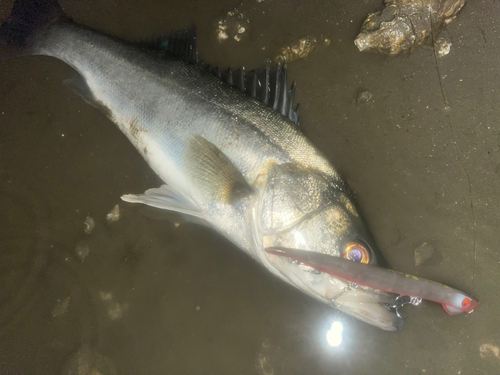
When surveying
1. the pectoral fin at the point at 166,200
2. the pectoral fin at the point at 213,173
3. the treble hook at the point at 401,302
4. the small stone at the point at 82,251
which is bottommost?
the small stone at the point at 82,251

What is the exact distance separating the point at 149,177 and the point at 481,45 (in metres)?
2.89

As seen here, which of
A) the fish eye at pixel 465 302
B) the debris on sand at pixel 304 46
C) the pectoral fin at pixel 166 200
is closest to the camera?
the fish eye at pixel 465 302

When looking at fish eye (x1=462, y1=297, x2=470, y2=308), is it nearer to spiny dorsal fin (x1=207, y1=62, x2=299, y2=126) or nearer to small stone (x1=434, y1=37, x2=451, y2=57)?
spiny dorsal fin (x1=207, y1=62, x2=299, y2=126)

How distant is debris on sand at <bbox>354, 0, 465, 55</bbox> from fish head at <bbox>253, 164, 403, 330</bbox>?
1.35 metres

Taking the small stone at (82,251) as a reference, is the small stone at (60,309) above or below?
below

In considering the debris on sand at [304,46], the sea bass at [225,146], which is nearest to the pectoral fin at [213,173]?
the sea bass at [225,146]

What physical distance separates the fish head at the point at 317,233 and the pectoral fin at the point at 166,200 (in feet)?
1.68

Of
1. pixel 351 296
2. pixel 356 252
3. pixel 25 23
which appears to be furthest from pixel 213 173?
pixel 25 23

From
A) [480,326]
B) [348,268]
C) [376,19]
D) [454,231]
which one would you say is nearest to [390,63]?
[376,19]

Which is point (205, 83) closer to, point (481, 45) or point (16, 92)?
point (16, 92)

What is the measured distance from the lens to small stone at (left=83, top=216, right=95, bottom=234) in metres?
2.39

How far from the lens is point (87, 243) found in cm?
238

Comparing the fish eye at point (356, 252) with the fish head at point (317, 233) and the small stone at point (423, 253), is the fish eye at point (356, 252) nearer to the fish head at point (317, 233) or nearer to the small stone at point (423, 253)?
the fish head at point (317, 233)

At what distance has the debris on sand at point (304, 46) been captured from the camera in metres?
2.42
